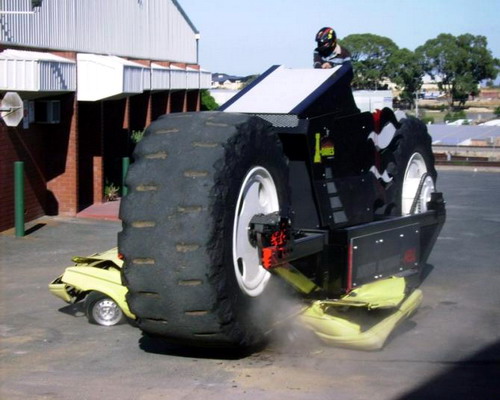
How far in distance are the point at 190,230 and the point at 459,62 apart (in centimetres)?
6558

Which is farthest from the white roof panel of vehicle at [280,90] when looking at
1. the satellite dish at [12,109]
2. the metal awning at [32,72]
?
the metal awning at [32,72]

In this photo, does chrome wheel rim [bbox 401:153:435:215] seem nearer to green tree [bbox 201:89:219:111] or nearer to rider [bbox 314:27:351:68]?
rider [bbox 314:27:351:68]

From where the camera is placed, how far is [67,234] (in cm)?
1562

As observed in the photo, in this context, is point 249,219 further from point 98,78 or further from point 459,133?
point 459,133

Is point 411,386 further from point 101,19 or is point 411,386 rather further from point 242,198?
point 101,19

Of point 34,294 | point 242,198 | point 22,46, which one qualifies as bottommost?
point 34,294

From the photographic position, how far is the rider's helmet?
9.18m

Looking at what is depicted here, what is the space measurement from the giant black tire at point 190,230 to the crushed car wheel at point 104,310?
83.9 inches

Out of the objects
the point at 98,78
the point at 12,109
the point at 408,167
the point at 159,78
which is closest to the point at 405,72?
the point at 159,78

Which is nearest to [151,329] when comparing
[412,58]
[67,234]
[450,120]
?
[67,234]

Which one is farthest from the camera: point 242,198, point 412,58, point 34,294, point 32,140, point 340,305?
point 412,58

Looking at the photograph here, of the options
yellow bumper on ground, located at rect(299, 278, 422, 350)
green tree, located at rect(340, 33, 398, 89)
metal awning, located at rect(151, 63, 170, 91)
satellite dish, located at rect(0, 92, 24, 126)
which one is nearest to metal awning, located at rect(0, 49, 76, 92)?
satellite dish, located at rect(0, 92, 24, 126)

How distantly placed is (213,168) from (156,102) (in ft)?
68.6

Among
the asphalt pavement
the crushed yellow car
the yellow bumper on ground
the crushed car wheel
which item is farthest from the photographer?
the crushed car wheel
